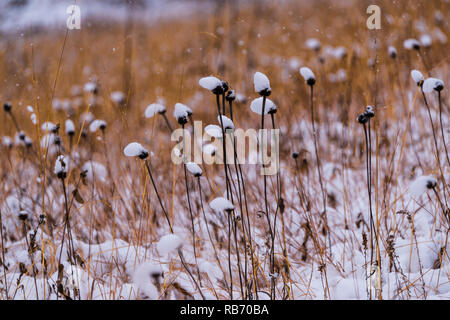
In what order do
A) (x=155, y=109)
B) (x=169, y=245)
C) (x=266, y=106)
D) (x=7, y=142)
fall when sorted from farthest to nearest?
(x=7, y=142), (x=155, y=109), (x=266, y=106), (x=169, y=245)

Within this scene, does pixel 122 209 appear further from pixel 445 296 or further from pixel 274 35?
pixel 274 35

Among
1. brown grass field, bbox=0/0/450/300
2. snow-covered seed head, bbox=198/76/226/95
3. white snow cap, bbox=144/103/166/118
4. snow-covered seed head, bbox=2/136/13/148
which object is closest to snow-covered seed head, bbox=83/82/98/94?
brown grass field, bbox=0/0/450/300

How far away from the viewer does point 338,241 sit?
1.16 metres

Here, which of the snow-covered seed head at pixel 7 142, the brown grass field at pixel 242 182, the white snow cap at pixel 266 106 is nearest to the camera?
the white snow cap at pixel 266 106

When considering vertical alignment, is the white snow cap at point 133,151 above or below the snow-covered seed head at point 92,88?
below

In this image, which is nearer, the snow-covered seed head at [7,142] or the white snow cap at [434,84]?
the white snow cap at [434,84]

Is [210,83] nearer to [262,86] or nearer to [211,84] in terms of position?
[211,84]

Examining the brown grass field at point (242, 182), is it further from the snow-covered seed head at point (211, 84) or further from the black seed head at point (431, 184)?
the snow-covered seed head at point (211, 84)

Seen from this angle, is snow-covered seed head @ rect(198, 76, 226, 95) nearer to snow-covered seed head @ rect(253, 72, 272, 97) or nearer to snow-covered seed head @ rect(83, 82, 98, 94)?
snow-covered seed head @ rect(253, 72, 272, 97)

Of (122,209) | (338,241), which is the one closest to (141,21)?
(122,209)

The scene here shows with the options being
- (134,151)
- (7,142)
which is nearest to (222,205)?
(134,151)

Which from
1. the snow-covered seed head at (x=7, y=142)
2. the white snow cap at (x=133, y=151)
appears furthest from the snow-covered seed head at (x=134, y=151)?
the snow-covered seed head at (x=7, y=142)

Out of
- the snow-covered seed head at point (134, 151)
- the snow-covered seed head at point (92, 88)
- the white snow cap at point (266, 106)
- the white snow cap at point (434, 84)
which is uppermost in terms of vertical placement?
the snow-covered seed head at point (92, 88)

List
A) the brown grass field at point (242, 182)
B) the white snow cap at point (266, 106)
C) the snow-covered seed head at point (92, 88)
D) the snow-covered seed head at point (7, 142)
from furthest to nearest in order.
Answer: the snow-covered seed head at point (7, 142)
the snow-covered seed head at point (92, 88)
the brown grass field at point (242, 182)
the white snow cap at point (266, 106)
